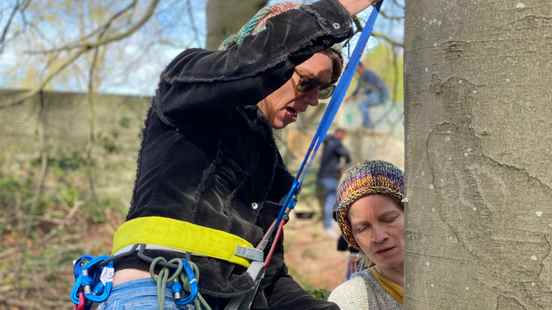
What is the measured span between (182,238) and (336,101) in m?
0.56

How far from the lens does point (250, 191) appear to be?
1.87m

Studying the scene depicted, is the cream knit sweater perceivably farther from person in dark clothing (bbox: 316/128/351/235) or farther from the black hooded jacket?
person in dark clothing (bbox: 316/128/351/235)

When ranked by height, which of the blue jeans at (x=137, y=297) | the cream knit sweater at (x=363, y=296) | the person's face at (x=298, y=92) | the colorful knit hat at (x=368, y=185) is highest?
the person's face at (x=298, y=92)

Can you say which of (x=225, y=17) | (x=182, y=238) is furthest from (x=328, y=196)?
(x=182, y=238)

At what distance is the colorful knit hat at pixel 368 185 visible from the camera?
243 cm

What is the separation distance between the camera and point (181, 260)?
5.19 feet

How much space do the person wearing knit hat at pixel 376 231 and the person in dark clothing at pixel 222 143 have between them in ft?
1.87

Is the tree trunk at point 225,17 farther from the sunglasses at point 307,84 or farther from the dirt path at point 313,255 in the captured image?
the dirt path at point 313,255

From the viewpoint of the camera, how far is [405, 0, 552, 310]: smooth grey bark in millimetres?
1085

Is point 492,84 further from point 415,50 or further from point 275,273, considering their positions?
point 275,273

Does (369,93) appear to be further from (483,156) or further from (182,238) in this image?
(483,156)

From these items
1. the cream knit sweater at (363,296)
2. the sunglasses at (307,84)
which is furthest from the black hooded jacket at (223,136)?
the cream knit sweater at (363,296)

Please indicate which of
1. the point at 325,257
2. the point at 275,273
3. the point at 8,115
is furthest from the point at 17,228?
the point at 275,273

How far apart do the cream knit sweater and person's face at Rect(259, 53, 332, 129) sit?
828 millimetres
